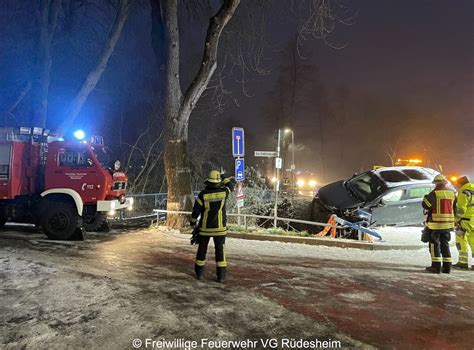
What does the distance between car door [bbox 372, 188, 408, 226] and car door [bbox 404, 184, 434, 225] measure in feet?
0.40

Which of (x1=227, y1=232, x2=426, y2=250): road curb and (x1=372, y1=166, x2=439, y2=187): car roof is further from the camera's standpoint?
(x1=372, y1=166, x2=439, y2=187): car roof

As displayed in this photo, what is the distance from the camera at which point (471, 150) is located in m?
36.1

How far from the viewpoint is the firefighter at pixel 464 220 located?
695 cm

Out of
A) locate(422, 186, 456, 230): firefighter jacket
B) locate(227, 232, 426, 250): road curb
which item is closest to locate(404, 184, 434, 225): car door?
locate(227, 232, 426, 250): road curb

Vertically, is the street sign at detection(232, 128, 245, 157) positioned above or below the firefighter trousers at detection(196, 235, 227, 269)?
above

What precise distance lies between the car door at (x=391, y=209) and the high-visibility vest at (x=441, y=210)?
328cm

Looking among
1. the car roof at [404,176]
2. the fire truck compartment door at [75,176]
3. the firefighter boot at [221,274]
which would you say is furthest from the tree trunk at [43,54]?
the car roof at [404,176]

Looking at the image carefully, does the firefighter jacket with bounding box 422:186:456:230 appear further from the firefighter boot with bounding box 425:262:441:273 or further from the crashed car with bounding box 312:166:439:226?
the crashed car with bounding box 312:166:439:226

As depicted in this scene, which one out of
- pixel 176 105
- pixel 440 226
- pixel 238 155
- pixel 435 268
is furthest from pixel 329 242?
pixel 176 105

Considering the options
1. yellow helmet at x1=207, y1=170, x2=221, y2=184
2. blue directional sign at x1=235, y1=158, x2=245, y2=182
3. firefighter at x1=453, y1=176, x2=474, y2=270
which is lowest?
firefighter at x1=453, y1=176, x2=474, y2=270

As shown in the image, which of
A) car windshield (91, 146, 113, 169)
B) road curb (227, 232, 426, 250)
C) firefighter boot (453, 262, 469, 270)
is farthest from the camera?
car windshield (91, 146, 113, 169)

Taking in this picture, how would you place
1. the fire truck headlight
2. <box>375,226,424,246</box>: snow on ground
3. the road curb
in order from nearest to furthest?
the road curb → <box>375,226,424,246</box>: snow on ground → the fire truck headlight

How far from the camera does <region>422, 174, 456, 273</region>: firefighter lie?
22.1 ft

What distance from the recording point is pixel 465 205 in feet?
22.9
